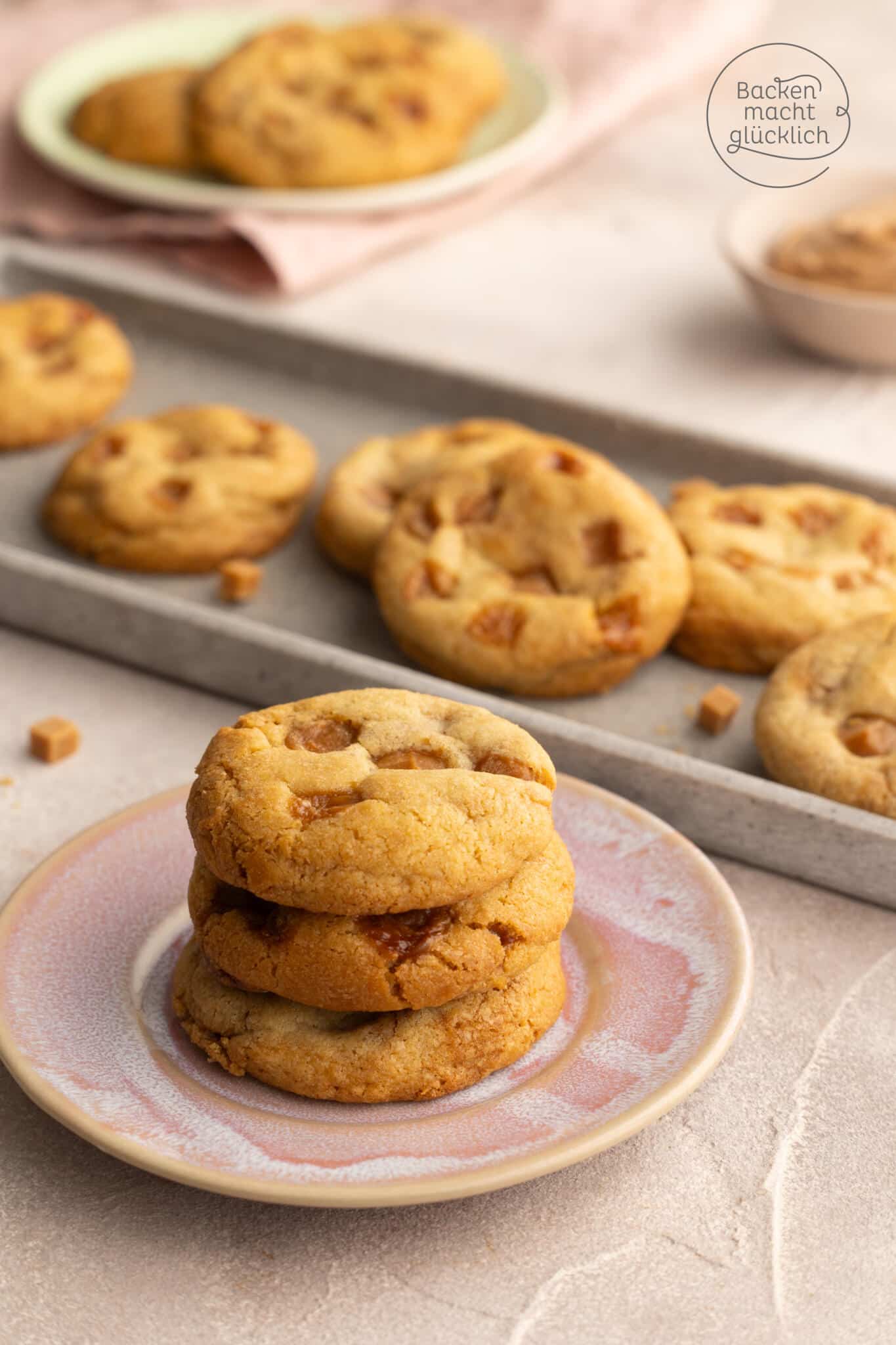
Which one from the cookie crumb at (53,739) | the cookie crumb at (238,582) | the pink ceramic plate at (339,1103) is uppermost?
the pink ceramic plate at (339,1103)

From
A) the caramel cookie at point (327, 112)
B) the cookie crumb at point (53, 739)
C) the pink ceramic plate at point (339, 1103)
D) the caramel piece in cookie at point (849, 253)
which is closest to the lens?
the pink ceramic plate at point (339, 1103)

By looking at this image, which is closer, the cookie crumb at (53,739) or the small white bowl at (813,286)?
the cookie crumb at (53,739)

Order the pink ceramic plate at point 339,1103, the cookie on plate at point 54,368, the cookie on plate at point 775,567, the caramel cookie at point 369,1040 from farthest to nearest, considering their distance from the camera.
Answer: the cookie on plate at point 54,368
the cookie on plate at point 775,567
the caramel cookie at point 369,1040
the pink ceramic plate at point 339,1103

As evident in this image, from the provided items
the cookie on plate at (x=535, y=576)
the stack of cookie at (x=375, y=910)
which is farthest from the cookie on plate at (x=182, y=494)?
the stack of cookie at (x=375, y=910)

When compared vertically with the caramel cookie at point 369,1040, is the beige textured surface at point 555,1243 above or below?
below

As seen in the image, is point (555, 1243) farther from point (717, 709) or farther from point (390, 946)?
point (717, 709)

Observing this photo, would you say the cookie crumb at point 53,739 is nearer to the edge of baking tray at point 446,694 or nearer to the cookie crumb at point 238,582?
the edge of baking tray at point 446,694

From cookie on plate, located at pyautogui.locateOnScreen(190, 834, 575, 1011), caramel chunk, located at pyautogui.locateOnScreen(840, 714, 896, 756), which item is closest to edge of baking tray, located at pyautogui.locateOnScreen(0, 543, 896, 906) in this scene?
caramel chunk, located at pyautogui.locateOnScreen(840, 714, 896, 756)

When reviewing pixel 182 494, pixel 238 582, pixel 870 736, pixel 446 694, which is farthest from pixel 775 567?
pixel 182 494
